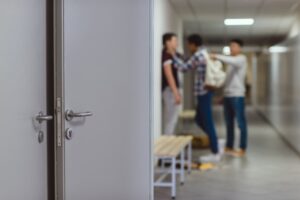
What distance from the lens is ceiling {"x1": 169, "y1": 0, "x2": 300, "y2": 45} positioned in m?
8.26

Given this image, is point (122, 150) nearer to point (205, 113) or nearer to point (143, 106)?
point (143, 106)

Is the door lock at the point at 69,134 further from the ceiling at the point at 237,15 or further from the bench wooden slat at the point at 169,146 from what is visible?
the ceiling at the point at 237,15

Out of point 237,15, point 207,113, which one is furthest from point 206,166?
point 237,15

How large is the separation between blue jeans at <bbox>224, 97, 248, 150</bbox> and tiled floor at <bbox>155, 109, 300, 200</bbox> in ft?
1.26

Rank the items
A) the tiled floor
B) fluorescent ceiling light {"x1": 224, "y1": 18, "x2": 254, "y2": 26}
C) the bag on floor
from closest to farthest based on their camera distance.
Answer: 1. the tiled floor
2. the bag on floor
3. fluorescent ceiling light {"x1": 224, "y1": 18, "x2": 254, "y2": 26}

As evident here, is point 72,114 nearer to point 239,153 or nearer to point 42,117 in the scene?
point 42,117

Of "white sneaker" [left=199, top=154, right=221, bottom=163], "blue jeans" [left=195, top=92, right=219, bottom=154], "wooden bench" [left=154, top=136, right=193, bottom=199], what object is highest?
"blue jeans" [left=195, top=92, right=219, bottom=154]

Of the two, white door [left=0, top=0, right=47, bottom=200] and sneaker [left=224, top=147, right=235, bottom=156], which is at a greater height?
white door [left=0, top=0, right=47, bottom=200]

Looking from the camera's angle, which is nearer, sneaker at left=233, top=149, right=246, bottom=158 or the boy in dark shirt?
the boy in dark shirt

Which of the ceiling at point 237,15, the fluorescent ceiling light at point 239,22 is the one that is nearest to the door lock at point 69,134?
the ceiling at point 237,15

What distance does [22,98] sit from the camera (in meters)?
2.84

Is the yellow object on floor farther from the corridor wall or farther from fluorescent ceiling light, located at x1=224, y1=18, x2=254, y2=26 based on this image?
fluorescent ceiling light, located at x1=224, y1=18, x2=254, y2=26

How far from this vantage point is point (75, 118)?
10.6ft

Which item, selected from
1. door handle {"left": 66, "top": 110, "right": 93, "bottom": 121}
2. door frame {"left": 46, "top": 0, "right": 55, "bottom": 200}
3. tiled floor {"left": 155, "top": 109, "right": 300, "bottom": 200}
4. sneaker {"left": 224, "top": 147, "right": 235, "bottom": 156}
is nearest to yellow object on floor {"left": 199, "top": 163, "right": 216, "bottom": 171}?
tiled floor {"left": 155, "top": 109, "right": 300, "bottom": 200}
